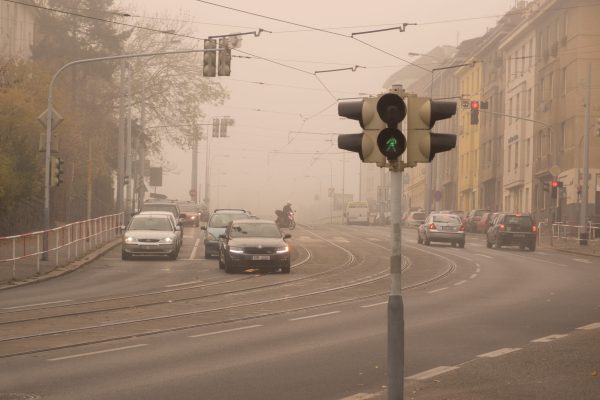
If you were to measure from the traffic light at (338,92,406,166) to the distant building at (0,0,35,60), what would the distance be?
2463 inches

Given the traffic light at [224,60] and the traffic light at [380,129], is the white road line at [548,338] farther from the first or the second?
the traffic light at [224,60]

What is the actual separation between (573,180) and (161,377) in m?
54.1

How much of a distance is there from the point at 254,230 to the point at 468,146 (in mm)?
67870

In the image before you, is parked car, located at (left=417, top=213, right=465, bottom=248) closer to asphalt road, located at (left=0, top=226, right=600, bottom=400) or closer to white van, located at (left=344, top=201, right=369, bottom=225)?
asphalt road, located at (left=0, top=226, right=600, bottom=400)

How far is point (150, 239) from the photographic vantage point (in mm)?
38500

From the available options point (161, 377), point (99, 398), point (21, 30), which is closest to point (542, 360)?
point (161, 377)

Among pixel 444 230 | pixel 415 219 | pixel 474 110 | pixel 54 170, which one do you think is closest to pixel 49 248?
pixel 54 170

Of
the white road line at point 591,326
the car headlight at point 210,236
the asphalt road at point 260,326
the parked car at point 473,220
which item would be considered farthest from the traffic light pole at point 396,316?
the parked car at point 473,220

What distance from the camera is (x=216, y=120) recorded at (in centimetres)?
7275

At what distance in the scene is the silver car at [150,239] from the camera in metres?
38.3

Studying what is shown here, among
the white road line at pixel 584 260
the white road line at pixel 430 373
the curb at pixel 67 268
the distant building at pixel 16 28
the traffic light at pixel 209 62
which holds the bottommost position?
the curb at pixel 67 268

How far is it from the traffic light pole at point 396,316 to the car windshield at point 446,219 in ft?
137

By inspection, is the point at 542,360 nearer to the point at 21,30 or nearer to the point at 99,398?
the point at 99,398

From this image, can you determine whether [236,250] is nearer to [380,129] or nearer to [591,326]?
[591,326]
